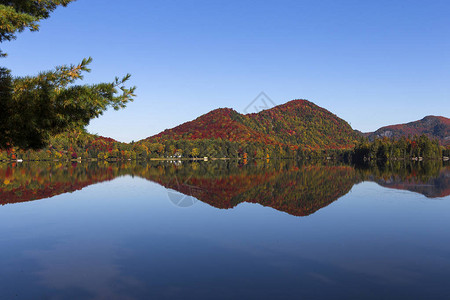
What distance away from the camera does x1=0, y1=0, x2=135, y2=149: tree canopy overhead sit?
36.7 ft

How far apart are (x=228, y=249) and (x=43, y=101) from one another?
1382 cm

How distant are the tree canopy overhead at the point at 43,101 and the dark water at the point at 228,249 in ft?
23.2

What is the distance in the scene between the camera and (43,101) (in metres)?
11.4

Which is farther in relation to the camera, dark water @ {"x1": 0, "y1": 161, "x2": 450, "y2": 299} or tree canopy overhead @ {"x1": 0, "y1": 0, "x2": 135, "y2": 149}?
dark water @ {"x1": 0, "y1": 161, "x2": 450, "y2": 299}

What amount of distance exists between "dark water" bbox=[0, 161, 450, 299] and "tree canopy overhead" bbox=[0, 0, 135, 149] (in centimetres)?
707

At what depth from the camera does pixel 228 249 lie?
68.3ft

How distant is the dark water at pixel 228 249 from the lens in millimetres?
14719

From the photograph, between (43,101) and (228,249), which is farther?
(228,249)

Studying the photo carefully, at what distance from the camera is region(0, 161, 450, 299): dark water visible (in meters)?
14.7

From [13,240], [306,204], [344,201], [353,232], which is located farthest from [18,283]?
[344,201]

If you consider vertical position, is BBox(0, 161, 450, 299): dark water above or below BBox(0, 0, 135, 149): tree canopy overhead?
below

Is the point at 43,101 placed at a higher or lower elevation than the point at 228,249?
higher

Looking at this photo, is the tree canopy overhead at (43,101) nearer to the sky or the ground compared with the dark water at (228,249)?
nearer to the sky

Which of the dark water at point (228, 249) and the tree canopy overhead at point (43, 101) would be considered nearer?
the tree canopy overhead at point (43, 101)
